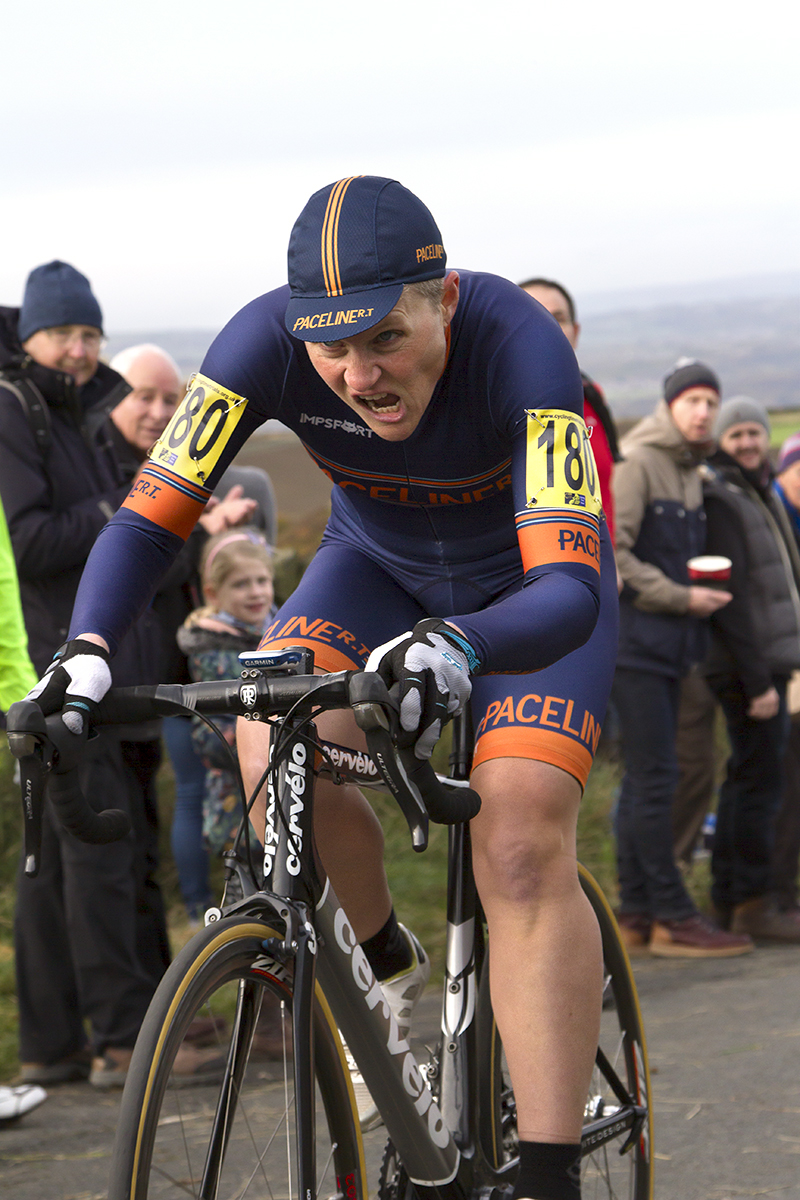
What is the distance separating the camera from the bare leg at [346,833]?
9.09 feet

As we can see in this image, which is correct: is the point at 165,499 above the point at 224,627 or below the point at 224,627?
above

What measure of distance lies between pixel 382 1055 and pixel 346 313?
1359 mm

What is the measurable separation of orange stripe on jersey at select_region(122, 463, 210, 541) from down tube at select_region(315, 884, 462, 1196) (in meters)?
0.79

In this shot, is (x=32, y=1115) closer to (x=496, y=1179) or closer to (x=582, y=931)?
(x=496, y=1179)

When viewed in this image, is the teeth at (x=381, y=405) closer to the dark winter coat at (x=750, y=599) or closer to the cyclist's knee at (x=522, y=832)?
the cyclist's knee at (x=522, y=832)

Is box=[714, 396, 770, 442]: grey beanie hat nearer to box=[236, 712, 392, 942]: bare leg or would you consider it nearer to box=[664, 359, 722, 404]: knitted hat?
box=[664, 359, 722, 404]: knitted hat

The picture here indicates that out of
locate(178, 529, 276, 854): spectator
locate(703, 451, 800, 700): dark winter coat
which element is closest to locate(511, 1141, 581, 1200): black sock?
locate(178, 529, 276, 854): spectator

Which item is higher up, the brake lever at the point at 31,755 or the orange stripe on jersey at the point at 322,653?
the orange stripe on jersey at the point at 322,653

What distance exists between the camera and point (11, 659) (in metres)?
4.29

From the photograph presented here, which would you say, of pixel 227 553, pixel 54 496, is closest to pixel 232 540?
pixel 227 553

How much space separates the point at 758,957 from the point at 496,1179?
4.13m

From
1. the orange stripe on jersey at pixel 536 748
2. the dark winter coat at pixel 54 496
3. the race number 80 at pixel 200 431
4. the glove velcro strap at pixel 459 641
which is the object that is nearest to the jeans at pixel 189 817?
the dark winter coat at pixel 54 496

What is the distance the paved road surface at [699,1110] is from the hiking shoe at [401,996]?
339mm

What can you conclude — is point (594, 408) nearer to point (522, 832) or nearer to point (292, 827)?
point (522, 832)
